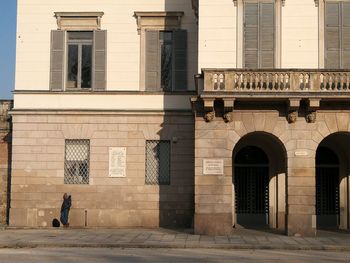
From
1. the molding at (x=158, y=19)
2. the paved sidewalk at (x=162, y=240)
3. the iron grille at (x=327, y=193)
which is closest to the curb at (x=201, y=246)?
the paved sidewalk at (x=162, y=240)

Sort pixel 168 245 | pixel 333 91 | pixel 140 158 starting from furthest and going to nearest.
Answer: pixel 140 158 < pixel 333 91 < pixel 168 245

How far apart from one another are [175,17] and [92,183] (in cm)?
753

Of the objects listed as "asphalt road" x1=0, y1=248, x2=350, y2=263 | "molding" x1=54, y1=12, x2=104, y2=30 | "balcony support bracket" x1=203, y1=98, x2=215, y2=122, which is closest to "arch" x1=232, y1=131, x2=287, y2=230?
"balcony support bracket" x1=203, y1=98, x2=215, y2=122

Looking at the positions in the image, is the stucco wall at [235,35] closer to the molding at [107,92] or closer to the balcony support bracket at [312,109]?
the balcony support bracket at [312,109]

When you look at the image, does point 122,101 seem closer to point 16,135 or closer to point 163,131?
point 163,131

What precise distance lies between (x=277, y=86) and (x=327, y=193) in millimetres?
6488

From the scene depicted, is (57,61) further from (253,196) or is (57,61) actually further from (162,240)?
(253,196)

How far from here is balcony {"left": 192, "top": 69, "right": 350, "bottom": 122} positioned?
21.0m

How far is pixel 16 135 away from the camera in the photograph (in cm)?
2498

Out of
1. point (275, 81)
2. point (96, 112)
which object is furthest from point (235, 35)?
point (96, 112)

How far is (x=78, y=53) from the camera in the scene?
25.6 metres

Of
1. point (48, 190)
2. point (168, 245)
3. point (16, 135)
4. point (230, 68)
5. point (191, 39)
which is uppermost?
point (191, 39)

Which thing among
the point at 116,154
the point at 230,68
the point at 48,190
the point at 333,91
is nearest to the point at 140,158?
the point at 116,154

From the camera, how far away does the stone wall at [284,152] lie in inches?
845
